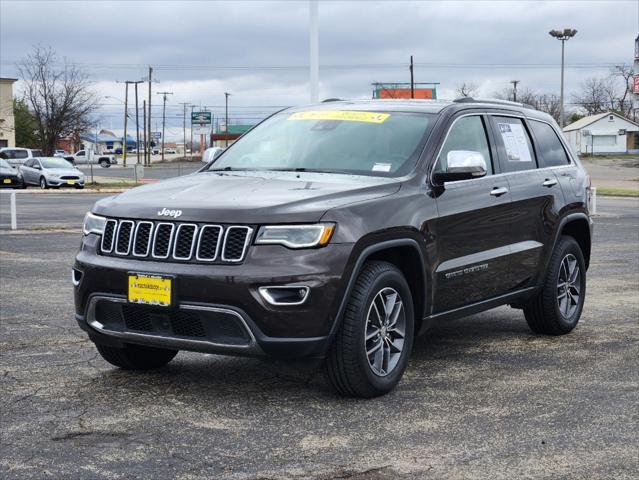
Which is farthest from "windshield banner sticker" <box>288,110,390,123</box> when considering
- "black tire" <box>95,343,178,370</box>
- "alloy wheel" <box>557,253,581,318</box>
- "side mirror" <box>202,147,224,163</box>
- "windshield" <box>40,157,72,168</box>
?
"windshield" <box>40,157,72,168</box>

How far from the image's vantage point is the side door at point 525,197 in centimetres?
697

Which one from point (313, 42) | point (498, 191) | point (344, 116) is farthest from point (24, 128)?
point (498, 191)

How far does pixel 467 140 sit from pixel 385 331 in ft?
5.78

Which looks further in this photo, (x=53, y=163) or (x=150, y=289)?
(x=53, y=163)

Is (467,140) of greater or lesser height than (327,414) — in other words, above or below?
above

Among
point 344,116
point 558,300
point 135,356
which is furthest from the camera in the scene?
point 558,300

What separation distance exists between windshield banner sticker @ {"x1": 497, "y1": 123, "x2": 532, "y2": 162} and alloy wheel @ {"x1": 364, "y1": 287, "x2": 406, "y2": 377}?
200 centimetres

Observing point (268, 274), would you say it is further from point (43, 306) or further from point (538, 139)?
point (43, 306)

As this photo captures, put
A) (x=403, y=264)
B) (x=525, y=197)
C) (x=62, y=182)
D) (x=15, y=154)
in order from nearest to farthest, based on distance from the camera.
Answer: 1. (x=403, y=264)
2. (x=525, y=197)
3. (x=62, y=182)
4. (x=15, y=154)

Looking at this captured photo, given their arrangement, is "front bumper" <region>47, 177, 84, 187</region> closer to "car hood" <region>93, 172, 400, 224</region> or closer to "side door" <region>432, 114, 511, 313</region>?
"side door" <region>432, 114, 511, 313</region>

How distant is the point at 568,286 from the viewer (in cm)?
782

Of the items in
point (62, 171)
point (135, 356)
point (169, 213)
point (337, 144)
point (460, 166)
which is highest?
point (337, 144)

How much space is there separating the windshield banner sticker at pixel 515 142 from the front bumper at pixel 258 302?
2.48m

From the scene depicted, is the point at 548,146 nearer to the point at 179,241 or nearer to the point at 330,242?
the point at 330,242
